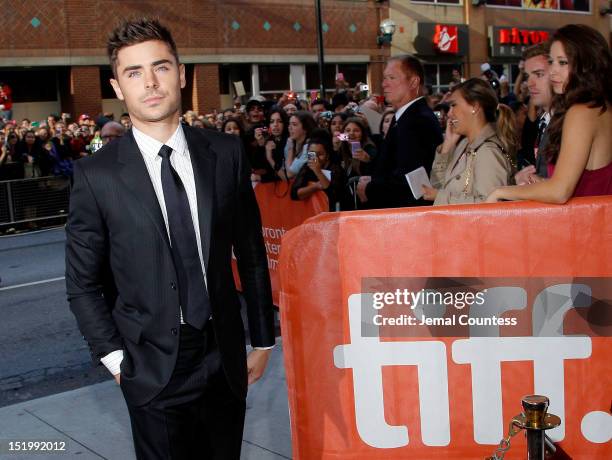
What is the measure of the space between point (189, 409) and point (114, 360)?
29 cm

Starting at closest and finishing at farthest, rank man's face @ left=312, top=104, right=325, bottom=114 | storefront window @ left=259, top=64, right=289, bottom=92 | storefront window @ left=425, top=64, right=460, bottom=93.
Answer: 1. man's face @ left=312, top=104, right=325, bottom=114
2. storefront window @ left=259, top=64, right=289, bottom=92
3. storefront window @ left=425, top=64, right=460, bottom=93

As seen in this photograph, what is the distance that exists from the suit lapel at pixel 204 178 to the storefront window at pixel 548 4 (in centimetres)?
3634

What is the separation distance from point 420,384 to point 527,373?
1.44 feet

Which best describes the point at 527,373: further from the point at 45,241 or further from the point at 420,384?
the point at 45,241

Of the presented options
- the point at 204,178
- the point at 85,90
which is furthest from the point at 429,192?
the point at 85,90

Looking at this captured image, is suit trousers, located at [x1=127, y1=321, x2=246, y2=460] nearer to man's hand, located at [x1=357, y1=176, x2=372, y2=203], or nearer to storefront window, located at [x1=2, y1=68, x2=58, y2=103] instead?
man's hand, located at [x1=357, y1=176, x2=372, y2=203]

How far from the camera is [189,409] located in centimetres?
261

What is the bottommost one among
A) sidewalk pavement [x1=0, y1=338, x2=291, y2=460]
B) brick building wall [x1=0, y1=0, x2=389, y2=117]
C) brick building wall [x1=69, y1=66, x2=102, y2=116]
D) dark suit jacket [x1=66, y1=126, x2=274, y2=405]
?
sidewalk pavement [x1=0, y1=338, x2=291, y2=460]

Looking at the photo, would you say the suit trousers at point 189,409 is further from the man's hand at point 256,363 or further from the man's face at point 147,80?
the man's face at point 147,80

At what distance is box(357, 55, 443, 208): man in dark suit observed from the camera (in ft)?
17.5

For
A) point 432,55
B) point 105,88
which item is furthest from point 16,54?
point 432,55

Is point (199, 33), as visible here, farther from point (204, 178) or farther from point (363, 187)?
point (204, 178)

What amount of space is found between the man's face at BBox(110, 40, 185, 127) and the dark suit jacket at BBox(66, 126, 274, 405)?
12cm

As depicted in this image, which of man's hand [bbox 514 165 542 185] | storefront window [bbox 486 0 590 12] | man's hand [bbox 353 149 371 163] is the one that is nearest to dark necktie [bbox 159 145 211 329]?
man's hand [bbox 514 165 542 185]
